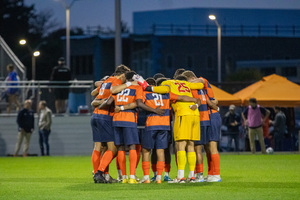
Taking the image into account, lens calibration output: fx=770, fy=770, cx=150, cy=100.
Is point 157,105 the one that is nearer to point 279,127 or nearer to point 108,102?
point 108,102

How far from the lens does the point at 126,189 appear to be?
13398 mm

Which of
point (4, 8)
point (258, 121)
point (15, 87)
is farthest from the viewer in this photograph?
point (4, 8)

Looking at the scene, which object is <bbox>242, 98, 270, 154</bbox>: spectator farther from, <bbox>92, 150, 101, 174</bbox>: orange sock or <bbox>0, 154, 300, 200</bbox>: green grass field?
<bbox>92, 150, 101, 174</bbox>: orange sock

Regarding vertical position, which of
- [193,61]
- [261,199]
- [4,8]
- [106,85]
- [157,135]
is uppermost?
[4,8]

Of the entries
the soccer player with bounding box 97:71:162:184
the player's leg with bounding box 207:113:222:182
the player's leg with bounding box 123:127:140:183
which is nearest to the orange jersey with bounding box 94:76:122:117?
the soccer player with bounding box 97:71:162:184

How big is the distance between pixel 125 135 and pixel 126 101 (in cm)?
64

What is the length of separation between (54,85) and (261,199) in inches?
730

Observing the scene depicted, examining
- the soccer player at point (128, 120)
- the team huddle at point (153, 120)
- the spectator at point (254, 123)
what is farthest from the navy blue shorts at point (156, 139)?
the spectator at point (254, 123)

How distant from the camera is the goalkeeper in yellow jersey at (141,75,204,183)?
14.5 meters

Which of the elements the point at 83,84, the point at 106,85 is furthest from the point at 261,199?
the point at 83,84

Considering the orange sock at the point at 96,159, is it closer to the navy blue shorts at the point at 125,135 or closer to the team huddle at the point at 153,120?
the team huddle at the point at 153,120

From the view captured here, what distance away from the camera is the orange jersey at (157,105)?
1462 cm

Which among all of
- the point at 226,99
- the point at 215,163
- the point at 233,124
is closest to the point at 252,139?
the point at 233,124

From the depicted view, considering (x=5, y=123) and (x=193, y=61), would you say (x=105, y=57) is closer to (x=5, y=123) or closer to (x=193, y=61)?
(x=193, y=61)
